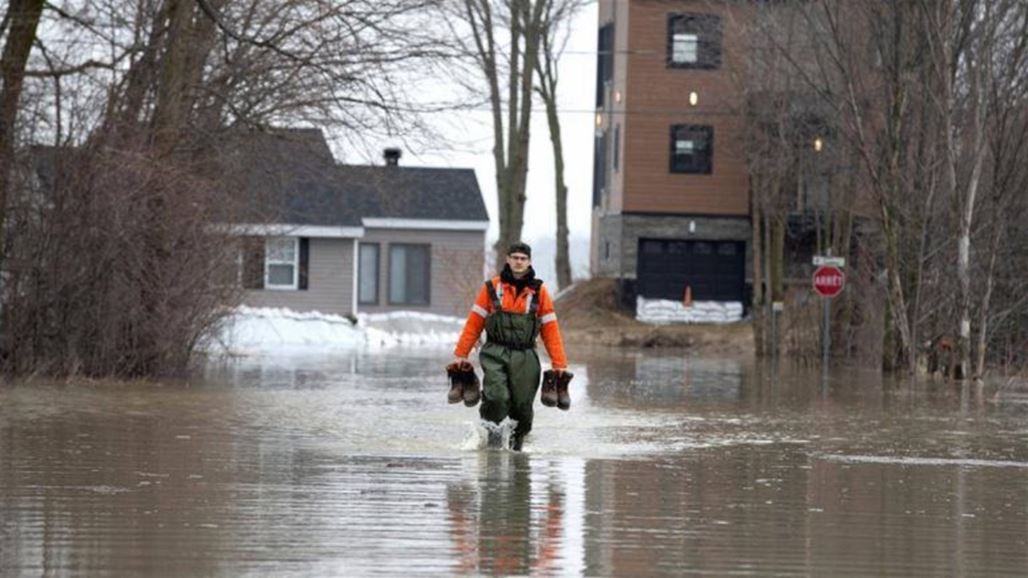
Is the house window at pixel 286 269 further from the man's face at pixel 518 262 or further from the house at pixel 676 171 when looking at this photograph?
the man's face at pixel 518 262

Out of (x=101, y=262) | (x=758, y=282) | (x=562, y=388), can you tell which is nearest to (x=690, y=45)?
(x=758, y=282)

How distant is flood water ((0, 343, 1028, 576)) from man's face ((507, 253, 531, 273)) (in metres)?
1.52

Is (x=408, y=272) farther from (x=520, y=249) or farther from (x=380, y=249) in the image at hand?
(x=520, y=249)

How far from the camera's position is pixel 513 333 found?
707 inches

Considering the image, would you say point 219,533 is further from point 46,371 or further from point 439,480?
point 46,371

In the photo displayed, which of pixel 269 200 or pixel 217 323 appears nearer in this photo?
pixel 217 323

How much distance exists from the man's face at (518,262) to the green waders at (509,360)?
0.24 meters

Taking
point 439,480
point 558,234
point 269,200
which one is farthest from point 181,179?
point 558,234

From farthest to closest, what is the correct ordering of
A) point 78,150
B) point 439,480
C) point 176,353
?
point 176,353, point 78,150, point 439,480

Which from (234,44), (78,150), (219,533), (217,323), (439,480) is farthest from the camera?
(234,44)

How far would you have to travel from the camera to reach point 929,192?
3875 cm

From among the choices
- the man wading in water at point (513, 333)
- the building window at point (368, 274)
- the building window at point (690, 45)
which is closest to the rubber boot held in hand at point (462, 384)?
the man wading in water at point (513, 333)

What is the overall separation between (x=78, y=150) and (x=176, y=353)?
11.3ft

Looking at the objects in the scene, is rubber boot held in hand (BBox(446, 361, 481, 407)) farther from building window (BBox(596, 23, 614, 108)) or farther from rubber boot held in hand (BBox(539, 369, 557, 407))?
A: building window (BBox(596, 23, 614, 108))
